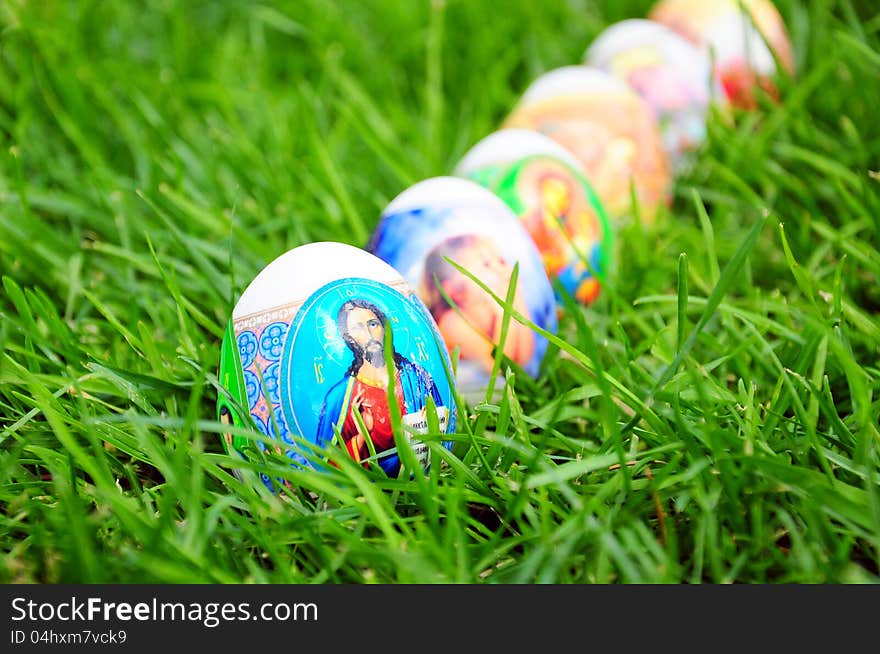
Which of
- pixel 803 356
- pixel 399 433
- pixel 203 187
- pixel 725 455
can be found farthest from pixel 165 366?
pixel 803 356

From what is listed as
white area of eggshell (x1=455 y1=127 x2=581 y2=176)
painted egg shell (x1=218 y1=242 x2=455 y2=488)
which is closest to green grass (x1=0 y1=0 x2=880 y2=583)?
painted egg shell (x1=218 y1=242 x2=455 y2=488)

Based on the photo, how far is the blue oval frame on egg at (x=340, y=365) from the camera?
116 centimetres

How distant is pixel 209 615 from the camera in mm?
988

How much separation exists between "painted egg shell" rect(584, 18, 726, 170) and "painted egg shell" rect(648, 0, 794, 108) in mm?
102

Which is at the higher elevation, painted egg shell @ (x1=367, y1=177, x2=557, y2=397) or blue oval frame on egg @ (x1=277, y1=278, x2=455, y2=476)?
painted egg shell @ (x1=367, y1=177, x2=557, y2=397)

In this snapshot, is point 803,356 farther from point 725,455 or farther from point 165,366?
point 165,366

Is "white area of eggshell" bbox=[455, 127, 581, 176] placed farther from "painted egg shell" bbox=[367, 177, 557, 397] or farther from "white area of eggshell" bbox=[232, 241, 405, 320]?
"white area of eggshell" bbox=[232, 241, 405, 320]

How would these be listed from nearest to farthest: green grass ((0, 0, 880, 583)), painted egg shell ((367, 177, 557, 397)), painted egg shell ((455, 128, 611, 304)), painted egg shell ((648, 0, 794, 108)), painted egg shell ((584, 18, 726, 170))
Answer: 1. green grass ((0, 0, 880, 583))
2. painted egg shell ((367, 177, 557, 397))
3. painted egg shell ((455, 128, 611, 304))
4. painted egg shell ((584, 18, 726, 170))
5. painted egg shell ((648, 0, 794, 108))

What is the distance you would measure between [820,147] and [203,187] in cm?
141

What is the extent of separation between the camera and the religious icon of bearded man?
1.16 metres

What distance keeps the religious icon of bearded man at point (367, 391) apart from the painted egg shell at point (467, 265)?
0.18 m

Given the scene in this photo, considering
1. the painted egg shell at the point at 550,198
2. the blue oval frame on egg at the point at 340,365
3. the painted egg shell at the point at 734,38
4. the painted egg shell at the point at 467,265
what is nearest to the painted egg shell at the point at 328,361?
the blue oval frame on egg at the point at 340,365

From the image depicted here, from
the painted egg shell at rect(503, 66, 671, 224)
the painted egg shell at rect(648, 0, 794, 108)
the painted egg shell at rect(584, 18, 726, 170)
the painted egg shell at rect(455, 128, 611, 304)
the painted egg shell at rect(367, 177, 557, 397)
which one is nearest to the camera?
the painted egg shell at rect(367, 177, 557, 397)

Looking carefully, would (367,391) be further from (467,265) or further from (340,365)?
(467,265)
